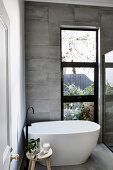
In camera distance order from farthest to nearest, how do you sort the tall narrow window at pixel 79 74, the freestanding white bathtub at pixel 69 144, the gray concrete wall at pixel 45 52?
the tall narrow window at pixel 79 74
the gray concrete wall at pixel 45 52
the freestanding white bathtub at pixel 69 144

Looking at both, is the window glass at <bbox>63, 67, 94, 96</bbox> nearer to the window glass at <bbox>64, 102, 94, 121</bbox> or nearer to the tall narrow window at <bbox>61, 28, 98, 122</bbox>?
the tall narrow window at <bbox>61, 28, 98, 122</bbox>

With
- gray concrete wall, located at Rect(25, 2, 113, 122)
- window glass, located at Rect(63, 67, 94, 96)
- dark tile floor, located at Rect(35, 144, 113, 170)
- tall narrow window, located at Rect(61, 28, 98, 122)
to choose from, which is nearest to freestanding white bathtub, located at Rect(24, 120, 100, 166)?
dark tile floor, located at Rect(35, 144, 113, 170)

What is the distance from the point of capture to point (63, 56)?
10.9 ft

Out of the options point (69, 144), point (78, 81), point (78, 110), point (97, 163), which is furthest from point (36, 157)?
point (78, 81)

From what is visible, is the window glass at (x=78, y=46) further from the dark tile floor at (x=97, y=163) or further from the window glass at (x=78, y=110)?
the dark tile floor at (x=97, y=163)

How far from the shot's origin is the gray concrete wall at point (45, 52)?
3.12 m

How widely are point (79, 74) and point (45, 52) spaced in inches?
37.0

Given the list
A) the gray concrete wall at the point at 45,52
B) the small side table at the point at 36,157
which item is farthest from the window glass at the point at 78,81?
the small side table at the point at 36,157

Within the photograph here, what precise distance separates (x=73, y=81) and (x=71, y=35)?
1075 mm

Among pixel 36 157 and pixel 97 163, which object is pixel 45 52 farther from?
pixel 97 163

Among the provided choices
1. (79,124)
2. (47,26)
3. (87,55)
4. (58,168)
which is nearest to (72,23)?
(47,26)

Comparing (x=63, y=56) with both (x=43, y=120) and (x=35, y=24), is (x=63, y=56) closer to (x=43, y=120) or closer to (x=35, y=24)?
(x=35, y=24)

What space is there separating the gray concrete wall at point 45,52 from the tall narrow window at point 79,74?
20 cm

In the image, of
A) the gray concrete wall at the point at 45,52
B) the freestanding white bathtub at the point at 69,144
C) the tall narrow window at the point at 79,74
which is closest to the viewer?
the freestanding white bathtub at the point at 69,144
